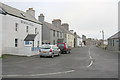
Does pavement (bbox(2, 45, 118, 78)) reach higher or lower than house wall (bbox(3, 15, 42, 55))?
lower

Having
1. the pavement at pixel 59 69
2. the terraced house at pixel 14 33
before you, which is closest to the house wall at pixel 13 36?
the terraced house at pixel 14 33

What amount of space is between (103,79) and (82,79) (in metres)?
1.01

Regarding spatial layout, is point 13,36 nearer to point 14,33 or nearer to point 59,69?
point 14,33

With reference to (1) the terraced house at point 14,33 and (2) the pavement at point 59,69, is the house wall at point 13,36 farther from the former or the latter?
(2) the pavement at point 59,69

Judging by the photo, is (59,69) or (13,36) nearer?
(59,69)

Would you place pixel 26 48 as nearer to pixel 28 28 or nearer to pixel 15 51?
pixel 15 51

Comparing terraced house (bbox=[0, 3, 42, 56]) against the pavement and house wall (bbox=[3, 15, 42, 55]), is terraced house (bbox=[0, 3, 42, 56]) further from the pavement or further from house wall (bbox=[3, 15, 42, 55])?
the pavement

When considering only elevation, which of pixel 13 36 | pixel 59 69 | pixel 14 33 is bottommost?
pixel 59 69

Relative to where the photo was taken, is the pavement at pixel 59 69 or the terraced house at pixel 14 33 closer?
the pavement at pixel 59 69

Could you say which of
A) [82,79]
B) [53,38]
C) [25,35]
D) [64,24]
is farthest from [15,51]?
[64,24]

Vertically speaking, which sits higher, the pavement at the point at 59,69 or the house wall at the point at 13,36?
the house wall at the point at 13,36

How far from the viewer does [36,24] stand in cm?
3038

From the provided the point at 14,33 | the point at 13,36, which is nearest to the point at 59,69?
the point at 13,36

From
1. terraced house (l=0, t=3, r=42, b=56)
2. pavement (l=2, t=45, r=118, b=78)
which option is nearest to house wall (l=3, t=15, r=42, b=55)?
terraced house (l=0, t=3, r=42, b=56)
